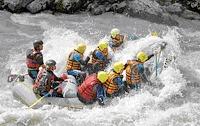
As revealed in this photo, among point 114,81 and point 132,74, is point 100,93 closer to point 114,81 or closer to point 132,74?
point 114,81

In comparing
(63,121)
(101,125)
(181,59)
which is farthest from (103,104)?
(181,59)

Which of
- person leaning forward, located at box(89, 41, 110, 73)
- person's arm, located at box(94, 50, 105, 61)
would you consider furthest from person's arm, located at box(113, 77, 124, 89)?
person's arm, located at box(94, 50, 105, 61)

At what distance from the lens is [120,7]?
59.2 ft

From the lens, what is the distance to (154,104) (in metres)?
9.13

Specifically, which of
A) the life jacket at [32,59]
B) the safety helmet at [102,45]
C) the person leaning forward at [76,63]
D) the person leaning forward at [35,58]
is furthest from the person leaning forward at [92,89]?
the safety helmet at [102,45]

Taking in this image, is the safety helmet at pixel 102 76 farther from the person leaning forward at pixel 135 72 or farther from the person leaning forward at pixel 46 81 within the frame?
the person leaning forward at pixel 46 81

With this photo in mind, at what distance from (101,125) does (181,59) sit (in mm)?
5482

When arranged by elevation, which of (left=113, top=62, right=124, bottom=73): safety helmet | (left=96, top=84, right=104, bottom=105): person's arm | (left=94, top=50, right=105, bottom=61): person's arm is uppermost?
(left=113, top=62, right=124, bottom=73): safety helmet

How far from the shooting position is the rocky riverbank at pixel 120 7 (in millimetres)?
17156

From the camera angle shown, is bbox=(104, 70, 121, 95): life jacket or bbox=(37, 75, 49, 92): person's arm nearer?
bbox=(37, 75, 49, 92): person's arm

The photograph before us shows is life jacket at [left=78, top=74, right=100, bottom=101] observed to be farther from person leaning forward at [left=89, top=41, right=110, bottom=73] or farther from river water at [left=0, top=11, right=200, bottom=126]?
person leaning forward at [left=89, top=41, right=110, bottom=73]

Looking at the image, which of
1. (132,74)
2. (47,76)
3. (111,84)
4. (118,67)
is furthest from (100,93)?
(47,76)

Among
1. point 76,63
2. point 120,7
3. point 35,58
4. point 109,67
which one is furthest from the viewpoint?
point 120,7

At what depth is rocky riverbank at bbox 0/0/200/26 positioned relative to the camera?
56.3ft
